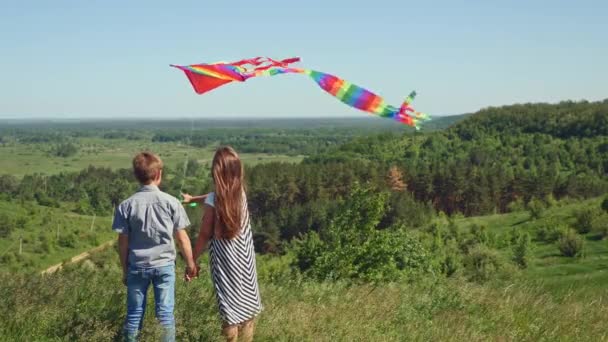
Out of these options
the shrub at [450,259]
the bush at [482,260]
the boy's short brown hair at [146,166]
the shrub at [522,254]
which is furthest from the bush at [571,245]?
the boy's short brown hair at [146,166]

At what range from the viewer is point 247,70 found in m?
6.43

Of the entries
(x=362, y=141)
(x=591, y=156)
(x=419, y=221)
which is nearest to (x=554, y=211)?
(x=419, y=221)

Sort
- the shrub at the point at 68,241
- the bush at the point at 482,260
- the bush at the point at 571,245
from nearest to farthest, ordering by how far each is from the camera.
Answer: the bush at the point at 482,260 < the bush at the point at 571,245 < the shrub at the point at 68,241

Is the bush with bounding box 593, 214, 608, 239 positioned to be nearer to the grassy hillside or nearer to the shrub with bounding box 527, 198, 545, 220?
the shrub with bounding box 527, 198, 545, 220

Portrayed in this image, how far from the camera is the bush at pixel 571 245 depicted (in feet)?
179

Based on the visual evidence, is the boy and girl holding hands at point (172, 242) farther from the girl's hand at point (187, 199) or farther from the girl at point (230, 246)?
the girl's hand at point (187, 199)

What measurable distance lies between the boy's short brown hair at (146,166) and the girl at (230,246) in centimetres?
42

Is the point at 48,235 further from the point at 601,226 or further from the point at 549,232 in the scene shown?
the point at 601,226

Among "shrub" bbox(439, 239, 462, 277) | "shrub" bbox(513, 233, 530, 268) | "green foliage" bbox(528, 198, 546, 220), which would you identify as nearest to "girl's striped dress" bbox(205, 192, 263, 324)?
"shrub" bbox(439, 239, 462, 277)

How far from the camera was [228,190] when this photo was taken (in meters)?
5.15

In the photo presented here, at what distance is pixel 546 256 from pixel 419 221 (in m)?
27.7

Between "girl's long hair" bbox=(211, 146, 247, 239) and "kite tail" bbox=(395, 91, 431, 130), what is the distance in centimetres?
176

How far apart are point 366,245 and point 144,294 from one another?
27.3 m

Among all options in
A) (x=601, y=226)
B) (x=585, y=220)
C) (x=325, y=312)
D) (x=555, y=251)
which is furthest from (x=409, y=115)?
(x=585, y=220)
